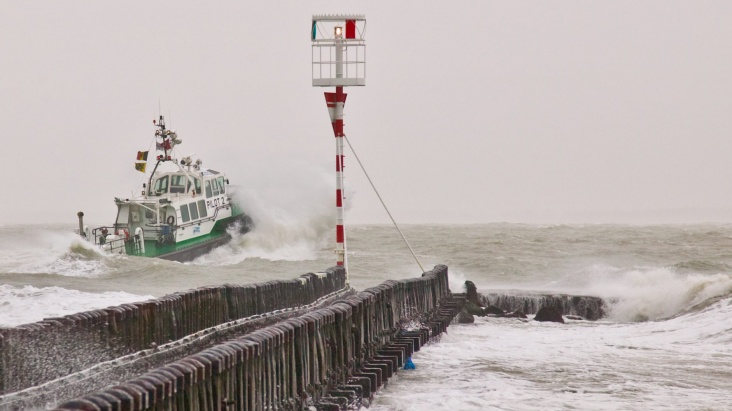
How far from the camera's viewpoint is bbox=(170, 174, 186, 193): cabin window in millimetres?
37438

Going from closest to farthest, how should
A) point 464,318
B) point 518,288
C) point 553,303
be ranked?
point 464,318 < point 553,303 < point 518,288

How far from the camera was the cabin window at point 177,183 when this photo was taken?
37438 millimetres

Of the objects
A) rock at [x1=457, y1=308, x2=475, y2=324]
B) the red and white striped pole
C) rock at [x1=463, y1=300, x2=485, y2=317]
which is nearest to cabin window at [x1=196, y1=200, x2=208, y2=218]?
rock at [x1=463, y1=300, x2=485, y2=317]

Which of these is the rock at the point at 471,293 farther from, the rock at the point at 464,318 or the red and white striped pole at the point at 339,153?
the red and white striped pole at the point at 339,153

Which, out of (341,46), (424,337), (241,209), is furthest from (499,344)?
(241,209)

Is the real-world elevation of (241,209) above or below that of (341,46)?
below

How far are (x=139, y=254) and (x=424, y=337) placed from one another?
2366 cm

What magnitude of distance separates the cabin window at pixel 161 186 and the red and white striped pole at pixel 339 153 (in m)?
19.8

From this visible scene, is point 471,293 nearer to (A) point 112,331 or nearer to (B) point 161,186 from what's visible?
(A) point 112,331

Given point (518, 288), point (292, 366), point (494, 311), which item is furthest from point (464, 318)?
point (518, 288)

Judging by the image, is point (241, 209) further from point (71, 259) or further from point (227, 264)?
point (71, 259)

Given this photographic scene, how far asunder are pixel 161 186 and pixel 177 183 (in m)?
0.71

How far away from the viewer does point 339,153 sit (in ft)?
61.6

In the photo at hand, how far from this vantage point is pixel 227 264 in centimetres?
3891
